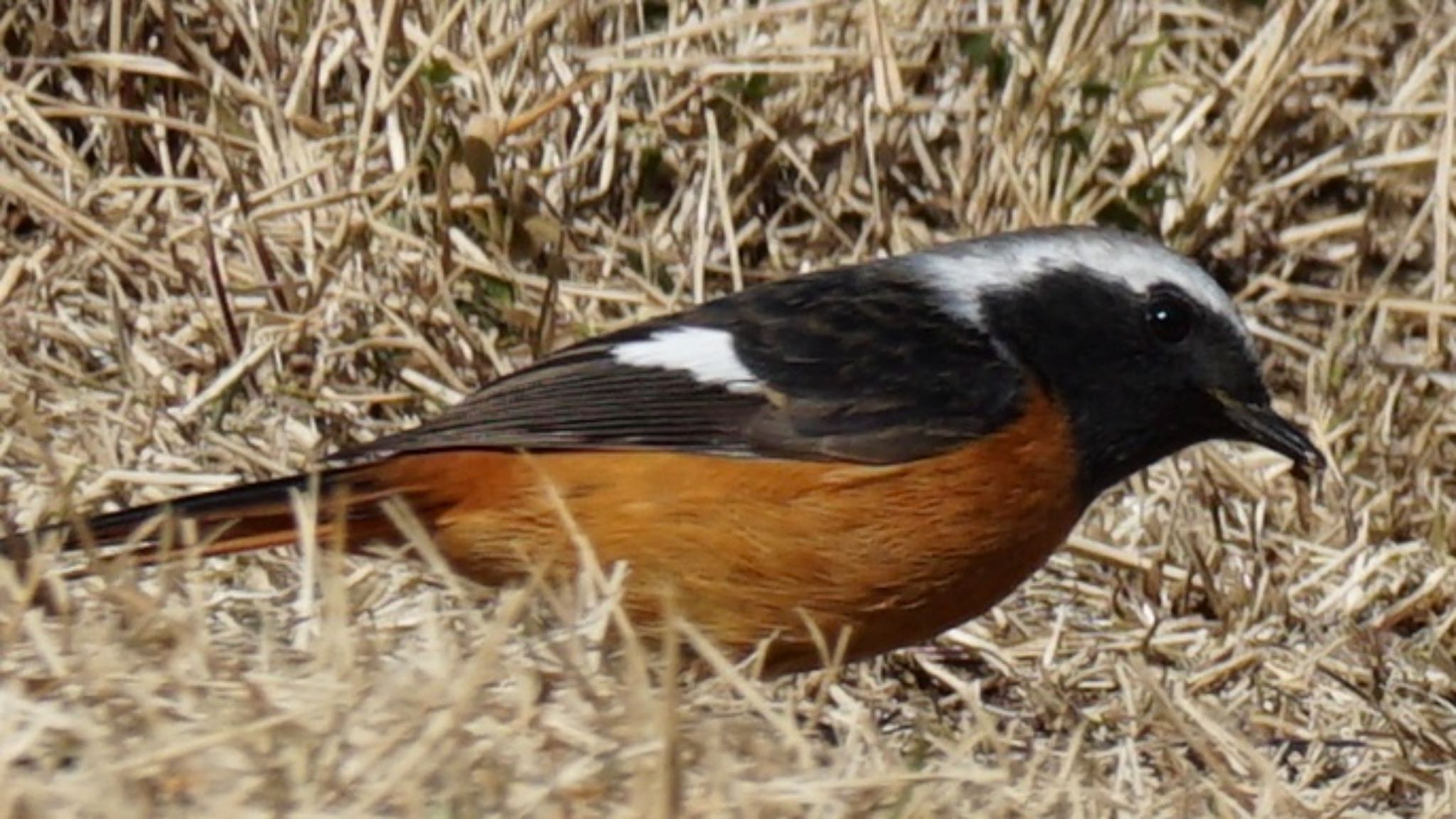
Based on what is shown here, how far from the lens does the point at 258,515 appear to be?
4578 mm

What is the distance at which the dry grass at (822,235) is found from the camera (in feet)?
16.9

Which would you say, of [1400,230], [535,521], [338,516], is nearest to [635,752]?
[338,516]

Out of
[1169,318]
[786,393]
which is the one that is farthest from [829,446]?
[1169,318]

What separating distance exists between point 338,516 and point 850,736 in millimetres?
813

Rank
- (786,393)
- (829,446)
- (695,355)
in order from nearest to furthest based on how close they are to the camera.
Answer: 1. (829,446)
2. (786,393)
3. (695,355)

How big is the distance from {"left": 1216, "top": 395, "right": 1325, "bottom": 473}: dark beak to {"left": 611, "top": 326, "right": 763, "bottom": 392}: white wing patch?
868mm

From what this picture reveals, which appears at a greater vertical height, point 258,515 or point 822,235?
point 822,235

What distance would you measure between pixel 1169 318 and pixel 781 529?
896mm

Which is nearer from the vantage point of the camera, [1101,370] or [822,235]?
[1101,370]

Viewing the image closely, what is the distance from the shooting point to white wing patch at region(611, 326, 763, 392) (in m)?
4.86

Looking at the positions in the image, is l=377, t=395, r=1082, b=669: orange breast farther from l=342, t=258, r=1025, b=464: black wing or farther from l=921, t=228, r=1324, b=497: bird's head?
l=921, t=228, r=1324, b=497: bird's head

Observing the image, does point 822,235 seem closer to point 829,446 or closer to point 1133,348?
point 1133,348

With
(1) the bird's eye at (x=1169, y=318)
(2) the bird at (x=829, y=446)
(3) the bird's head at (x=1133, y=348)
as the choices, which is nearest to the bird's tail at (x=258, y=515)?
(2) the bird at (x=829, y=446)

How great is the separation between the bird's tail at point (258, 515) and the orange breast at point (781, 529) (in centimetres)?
8
